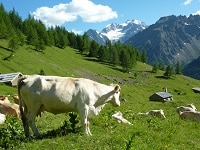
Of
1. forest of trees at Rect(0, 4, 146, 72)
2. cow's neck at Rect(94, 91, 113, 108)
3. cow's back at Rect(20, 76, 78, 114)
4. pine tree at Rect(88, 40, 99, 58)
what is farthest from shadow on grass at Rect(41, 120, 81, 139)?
pine tree at Rect(88, 40, 99, 58)

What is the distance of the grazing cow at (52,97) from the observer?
592 inches

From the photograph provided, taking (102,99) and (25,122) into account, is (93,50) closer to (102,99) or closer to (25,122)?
(102,99)

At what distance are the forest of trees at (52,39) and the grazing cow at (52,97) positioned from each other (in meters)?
102

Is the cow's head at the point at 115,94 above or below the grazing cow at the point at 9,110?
above

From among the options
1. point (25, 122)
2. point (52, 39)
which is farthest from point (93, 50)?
point (25, 122)

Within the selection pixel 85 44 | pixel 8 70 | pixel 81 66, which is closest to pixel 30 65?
pixel 8 70

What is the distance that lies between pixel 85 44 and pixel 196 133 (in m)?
158

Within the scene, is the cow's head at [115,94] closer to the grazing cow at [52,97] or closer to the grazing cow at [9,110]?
the grazing cow at [52,97]

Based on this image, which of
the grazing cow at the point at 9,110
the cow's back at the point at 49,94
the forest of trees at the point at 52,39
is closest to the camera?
the cow's back at the point at 49,94

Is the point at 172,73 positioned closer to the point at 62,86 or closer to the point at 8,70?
the point at 8,70

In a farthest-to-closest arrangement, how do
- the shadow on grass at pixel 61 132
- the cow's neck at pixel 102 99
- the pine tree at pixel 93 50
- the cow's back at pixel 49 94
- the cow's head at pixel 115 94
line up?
the pine tree at pixel 93 50, the cow's head at pixel 115 94, the cow's neck at pixel 102 99, the cow's back at pixel 49 94, the shadow on grass at pixel 61 132

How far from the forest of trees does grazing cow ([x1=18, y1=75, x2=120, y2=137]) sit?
102 meters

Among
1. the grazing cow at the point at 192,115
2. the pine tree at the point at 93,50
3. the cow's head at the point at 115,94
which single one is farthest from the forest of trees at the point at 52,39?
the cow's head at the point at 115,94

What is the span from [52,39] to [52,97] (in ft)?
456
